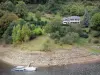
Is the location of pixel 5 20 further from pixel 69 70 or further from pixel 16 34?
pixel 69 70

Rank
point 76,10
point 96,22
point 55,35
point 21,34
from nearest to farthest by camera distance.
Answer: point 55,35 → point 21,34 → point 96,22 → point 76,10

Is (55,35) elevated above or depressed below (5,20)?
below

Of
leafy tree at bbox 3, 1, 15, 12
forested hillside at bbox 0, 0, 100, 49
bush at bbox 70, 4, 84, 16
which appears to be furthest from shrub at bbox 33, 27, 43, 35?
bush at bbox 70, 4, 84, 16

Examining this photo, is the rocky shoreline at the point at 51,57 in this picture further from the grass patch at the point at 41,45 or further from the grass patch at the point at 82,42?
the grass patch at the point at 82,42

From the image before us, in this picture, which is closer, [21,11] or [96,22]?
[96,22]

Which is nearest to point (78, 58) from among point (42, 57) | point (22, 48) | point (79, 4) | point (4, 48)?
point (42, 57)

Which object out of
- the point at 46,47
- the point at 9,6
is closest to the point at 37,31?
the point at 46,47

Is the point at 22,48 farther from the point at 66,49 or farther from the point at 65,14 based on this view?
the point at 65,14

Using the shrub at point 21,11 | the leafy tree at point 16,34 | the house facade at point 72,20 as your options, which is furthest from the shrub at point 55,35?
the shrub at point 21,11
